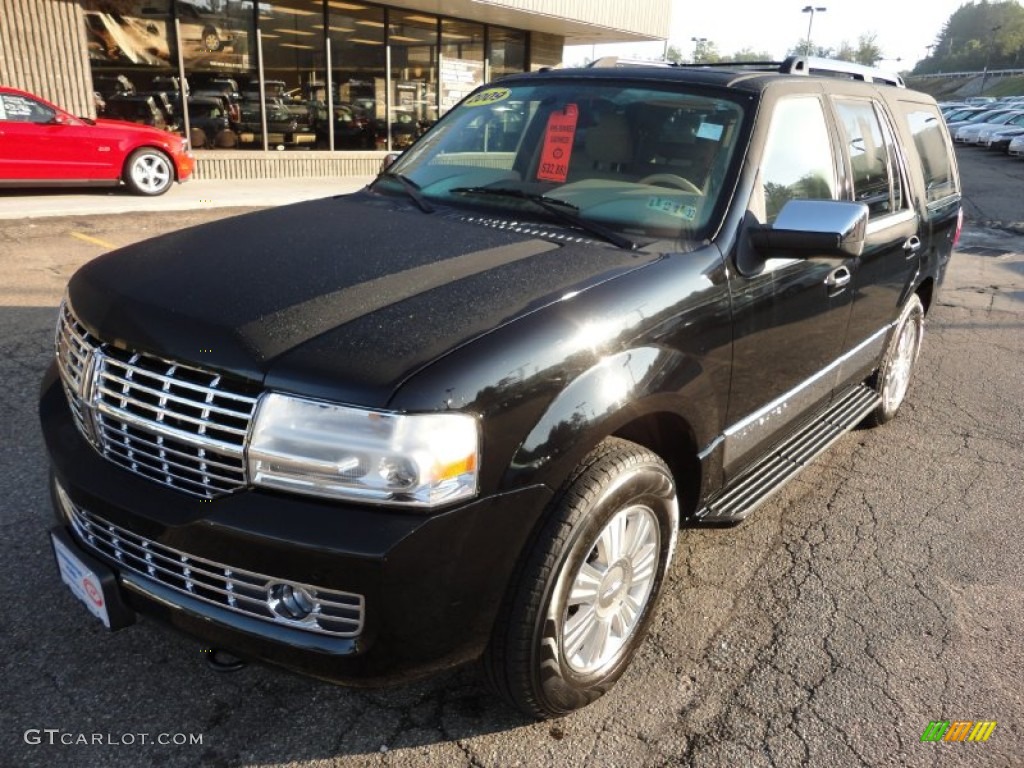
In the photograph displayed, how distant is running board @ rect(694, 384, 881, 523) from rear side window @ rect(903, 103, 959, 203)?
1.34 metres

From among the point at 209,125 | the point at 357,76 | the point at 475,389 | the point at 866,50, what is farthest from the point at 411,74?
the point at 866,50

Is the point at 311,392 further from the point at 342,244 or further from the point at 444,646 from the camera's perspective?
the point at 342,244

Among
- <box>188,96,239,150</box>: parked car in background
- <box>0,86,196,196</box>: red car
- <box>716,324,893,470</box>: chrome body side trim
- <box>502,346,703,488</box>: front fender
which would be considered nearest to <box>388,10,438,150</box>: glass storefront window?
<box>188,96,239,150</box>: parked car in background

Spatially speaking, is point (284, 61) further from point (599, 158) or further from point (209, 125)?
point (599, 158)

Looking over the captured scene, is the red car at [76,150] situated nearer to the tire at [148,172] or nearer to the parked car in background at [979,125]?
the tire at [148,172]

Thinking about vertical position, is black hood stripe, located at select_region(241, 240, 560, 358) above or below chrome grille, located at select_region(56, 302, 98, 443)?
above

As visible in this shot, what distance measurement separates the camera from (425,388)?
191 cm

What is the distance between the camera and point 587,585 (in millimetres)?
2396

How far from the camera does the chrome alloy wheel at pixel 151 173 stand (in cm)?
1177

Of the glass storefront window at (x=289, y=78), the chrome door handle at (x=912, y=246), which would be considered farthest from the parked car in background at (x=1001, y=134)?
the chrome door handle at (x=912, y=246)

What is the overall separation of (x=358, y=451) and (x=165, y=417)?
1.85 feet

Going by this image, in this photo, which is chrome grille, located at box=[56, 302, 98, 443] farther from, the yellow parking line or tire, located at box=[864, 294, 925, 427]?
the yellow parking line

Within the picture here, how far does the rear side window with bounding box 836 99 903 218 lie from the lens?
3746 mm

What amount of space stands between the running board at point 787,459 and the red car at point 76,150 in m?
10.7
